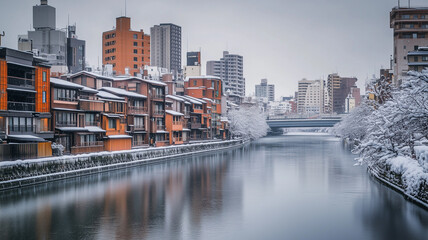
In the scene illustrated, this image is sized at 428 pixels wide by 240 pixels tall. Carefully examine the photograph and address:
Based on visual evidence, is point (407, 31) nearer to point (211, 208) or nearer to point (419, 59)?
point (419, 59)

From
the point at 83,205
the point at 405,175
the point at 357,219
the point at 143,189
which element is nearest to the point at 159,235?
the point at 83,205

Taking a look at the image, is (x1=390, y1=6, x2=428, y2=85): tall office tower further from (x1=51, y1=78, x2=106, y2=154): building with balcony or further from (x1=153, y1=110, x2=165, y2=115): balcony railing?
(x1=51, y1=78, x2=106, y2=154): building with balcony

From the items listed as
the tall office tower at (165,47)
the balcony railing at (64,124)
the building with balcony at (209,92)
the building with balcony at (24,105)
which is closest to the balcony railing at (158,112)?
the balcony railing at (64,124)

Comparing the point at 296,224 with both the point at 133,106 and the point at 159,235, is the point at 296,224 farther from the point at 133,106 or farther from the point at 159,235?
the point at 133,106

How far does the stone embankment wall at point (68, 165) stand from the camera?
106 feet

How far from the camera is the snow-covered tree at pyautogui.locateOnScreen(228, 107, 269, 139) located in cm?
10207

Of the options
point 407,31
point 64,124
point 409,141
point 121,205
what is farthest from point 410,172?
point 407,31

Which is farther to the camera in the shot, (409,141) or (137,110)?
(137,110)

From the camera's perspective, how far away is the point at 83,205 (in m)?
28.2

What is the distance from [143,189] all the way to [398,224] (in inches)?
765

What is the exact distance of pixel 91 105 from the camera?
48281 mm

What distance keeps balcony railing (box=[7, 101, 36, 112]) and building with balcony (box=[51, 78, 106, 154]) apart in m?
3.00

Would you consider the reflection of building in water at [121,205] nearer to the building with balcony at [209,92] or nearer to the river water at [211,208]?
the river water at [211,208]

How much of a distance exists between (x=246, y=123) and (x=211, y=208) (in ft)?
262
